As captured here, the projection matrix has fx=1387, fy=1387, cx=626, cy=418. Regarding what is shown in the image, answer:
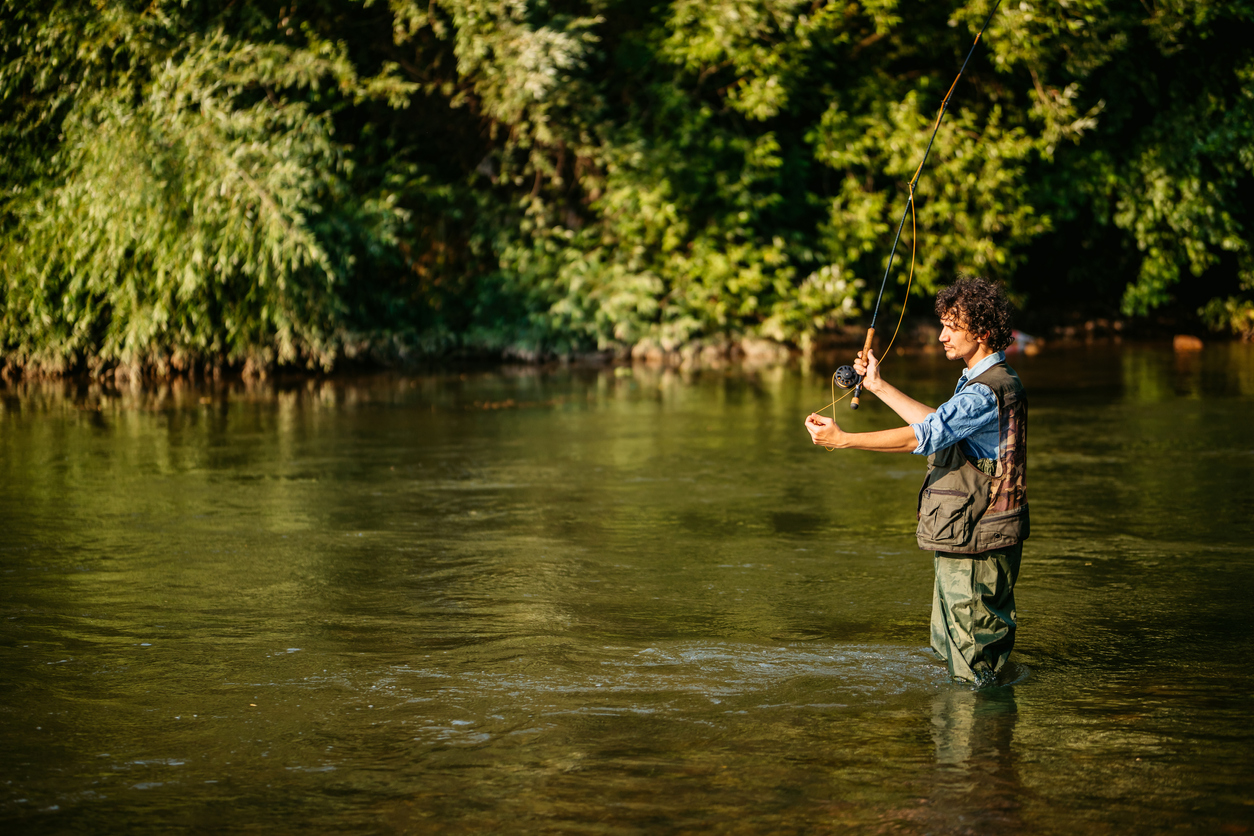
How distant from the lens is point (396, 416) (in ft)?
52.0

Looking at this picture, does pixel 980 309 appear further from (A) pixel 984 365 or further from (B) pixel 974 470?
(B) pixel 974 470

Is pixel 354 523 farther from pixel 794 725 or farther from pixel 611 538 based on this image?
pixel 794 725

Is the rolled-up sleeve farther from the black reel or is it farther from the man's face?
the black reel

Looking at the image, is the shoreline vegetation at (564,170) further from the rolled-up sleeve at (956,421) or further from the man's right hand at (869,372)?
the rolled-up sleeve at (956,421)

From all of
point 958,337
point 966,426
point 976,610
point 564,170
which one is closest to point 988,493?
point 966,426

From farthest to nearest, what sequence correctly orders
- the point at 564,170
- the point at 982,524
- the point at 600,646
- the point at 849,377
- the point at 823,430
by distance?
the point at 564,170 < the point at 600,646 < the point at 849,377 < the point at 982,524 < the point at 823,430

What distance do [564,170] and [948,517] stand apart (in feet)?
67.0

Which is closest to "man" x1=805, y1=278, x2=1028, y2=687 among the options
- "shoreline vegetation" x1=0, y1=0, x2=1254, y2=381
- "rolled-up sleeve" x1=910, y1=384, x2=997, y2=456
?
"rolled-up sleeve" x1=910, y1=384, x2=997, y2=456

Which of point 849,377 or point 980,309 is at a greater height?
point 980,309

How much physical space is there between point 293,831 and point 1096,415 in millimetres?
12203

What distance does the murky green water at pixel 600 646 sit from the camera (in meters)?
4.62

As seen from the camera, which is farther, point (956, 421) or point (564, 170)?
point (564, 170)

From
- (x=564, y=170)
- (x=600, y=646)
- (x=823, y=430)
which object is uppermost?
(x=564, y=170)

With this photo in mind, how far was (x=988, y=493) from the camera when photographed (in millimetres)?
5391
